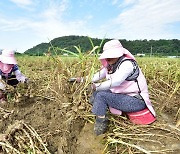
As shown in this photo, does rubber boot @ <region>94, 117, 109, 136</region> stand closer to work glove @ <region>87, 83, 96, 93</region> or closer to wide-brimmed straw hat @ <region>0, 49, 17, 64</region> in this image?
work glove @ <region>87, 83, 96, 93</region>

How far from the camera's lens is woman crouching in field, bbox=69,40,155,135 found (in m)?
3.12

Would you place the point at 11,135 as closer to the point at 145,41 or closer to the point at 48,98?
the point at 48,98

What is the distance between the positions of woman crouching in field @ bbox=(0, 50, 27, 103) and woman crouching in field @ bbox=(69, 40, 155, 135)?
133 centimetres

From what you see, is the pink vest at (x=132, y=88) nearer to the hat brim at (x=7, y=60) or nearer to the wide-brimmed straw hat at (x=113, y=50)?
the wide-brimmed straw hat at (x=113, y=50)

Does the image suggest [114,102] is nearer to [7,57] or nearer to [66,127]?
[66,127]

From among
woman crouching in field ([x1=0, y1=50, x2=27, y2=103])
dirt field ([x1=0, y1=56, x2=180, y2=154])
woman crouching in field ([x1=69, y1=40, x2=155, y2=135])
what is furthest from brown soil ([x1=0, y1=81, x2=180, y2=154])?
woman crouching in field ([x1=0, y1=50, x2=27, y2=103])

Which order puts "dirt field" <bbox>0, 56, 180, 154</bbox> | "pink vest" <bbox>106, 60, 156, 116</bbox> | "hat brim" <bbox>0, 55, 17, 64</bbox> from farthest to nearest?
"hat brim" <bbox>0, 55, 17, 64</bbox>, "pink vest" <bbox>106, 60, 156, 116</bbox>, "dirt field" <bbox>0, 56, 180, 154</bbox>

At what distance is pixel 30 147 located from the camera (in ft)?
9.77

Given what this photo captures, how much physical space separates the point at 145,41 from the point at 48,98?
32.4 feet

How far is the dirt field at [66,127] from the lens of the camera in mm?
3059

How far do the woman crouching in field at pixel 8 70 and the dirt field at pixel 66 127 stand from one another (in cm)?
39

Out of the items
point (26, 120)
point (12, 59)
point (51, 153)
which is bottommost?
point (51, 153)

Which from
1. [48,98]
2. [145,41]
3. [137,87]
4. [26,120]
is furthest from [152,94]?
[145,41]

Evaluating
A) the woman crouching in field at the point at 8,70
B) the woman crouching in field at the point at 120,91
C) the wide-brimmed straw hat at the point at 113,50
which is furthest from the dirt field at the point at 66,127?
the wide-brimmed straw hat at the point at 113,50
